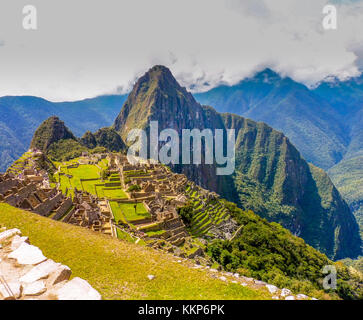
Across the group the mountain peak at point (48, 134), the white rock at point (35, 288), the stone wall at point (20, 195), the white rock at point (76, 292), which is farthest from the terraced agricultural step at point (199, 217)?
the mountain peak at point (48, 134)

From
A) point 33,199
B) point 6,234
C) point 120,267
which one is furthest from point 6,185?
point 120,267

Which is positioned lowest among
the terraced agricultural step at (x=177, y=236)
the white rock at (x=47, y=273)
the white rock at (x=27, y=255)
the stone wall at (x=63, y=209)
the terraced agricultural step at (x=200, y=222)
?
the terraced agricultural step at (x=200, y=222)

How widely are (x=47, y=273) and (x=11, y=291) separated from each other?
3.28 ft

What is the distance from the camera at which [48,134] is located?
4771 inches

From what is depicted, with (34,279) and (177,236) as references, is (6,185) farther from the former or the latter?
(177,236)

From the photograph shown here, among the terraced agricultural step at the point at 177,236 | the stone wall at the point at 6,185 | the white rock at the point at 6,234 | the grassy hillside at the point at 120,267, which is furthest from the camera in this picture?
the terraced agricultural step at the point at 177,236

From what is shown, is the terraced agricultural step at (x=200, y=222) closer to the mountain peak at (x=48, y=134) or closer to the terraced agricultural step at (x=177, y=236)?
the terraced agricultural step at (x=177, y=236)

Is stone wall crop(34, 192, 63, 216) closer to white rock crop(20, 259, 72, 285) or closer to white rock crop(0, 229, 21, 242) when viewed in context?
white rock crop(0, 229, 21, 242)

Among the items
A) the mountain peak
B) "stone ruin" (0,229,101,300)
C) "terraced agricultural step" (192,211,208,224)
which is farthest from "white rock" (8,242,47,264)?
the mountain peak

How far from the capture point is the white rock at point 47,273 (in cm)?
620

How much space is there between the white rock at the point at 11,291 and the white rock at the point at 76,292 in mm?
860

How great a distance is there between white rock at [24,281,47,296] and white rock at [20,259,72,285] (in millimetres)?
228
